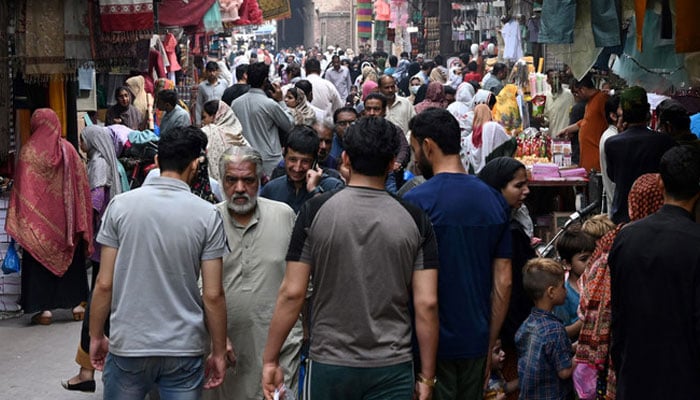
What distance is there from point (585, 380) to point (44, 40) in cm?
550

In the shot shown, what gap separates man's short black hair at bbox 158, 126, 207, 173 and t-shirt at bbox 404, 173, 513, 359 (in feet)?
3.12

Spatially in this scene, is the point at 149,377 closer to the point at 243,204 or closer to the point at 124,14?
the point at 243,204

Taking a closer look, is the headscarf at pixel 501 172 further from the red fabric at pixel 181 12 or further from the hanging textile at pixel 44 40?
the red fabric at pixel 181 12

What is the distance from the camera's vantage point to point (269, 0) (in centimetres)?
2258

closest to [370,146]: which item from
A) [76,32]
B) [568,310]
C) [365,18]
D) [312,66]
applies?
[568,310]

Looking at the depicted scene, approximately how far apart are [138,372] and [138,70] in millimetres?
11235

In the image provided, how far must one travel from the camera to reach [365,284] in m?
4.37

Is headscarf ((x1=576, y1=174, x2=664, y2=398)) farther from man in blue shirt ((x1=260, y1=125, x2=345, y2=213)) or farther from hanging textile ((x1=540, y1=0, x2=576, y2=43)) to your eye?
hanging textile ((x1=540, y1=0, x2=576, y2=43))

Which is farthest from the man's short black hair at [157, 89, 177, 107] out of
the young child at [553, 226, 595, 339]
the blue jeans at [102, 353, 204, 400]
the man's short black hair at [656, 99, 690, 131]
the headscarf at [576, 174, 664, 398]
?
the blue jeans at [102, 353, 204, 400]

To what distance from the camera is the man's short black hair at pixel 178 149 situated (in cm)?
502

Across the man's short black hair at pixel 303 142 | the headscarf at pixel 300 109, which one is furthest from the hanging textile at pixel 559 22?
the headscarf at pixel 300 109

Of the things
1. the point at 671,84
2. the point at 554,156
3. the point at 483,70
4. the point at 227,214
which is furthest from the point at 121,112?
the point at 483,70

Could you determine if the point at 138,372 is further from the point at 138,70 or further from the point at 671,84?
the point at 138,70

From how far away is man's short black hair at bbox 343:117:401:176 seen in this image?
4457 mm
